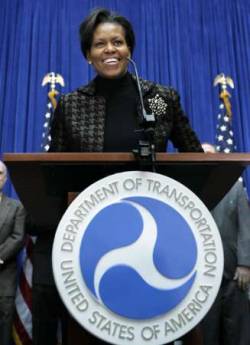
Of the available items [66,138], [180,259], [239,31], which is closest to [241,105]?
[239,31]

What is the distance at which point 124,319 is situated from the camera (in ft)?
2.50

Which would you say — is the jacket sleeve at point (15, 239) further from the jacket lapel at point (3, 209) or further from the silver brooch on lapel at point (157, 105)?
the silver brooch on lapel at point (157, 105)

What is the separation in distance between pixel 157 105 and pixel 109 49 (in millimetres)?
185

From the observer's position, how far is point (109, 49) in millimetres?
1112

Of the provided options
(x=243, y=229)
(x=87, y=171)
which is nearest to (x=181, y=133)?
(x=87, y=171)

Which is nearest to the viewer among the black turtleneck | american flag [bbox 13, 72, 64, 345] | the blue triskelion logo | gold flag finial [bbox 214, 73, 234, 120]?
the blue triskelion logo

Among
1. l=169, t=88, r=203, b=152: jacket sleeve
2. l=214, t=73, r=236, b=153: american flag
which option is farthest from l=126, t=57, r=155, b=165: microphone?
l=214, t=73, r=236, b=153: american flag

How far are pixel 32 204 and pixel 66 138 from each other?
209 millimetres

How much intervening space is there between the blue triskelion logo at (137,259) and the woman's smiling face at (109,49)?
414 mm

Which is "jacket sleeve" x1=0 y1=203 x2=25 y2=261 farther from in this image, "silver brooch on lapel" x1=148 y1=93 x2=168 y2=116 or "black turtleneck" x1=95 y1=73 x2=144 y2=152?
"silver brooch on lapel" x1=148 y1=93 x2=168 y2=116

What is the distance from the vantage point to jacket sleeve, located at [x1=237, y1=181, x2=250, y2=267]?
8.20 feet

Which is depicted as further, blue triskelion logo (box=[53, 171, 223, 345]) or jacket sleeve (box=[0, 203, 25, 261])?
jacket sleeve (box=[0, 203, 25, 261])

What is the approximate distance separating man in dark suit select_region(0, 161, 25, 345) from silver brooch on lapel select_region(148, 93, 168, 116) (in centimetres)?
197

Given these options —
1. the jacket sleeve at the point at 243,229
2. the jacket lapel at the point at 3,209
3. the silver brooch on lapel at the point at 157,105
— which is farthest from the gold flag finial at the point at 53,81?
the silver brooch on lapel at the point at 157,105
